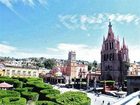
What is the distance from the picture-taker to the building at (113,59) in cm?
7905

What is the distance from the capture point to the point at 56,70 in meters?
94.4

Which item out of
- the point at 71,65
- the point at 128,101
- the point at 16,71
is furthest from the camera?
the point at 71,65

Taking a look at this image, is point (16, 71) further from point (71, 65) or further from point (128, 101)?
point (128, 101)

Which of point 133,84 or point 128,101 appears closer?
point 128,101

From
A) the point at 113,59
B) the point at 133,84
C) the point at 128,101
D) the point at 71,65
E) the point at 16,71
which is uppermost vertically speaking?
the point at 113,59

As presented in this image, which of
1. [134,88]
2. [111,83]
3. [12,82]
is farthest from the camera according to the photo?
[111,83]

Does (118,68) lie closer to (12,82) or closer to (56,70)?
(56,70)

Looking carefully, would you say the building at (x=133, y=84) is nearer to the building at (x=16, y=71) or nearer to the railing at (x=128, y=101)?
the railing at (x=128, y=101)

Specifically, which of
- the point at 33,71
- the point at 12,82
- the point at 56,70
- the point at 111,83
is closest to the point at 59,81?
the point at 56,70

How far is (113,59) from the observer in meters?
80.7

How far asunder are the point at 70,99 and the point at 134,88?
7.30 metres

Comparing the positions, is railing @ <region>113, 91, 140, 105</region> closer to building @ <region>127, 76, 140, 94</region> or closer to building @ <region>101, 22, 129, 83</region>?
building @ <region>127, 76, 140, 94</region>

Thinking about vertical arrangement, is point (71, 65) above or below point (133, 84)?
above

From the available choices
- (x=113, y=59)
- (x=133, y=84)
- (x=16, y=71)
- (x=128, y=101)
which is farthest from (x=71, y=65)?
(x=128, y=101)
